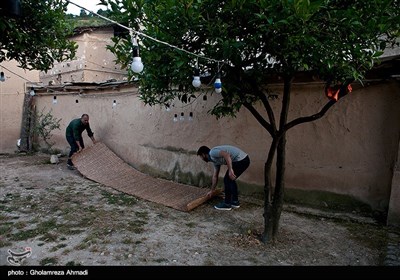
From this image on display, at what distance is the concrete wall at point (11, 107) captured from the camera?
11.2m

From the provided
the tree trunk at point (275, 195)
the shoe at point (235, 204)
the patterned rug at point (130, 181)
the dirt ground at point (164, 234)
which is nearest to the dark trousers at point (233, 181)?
the shoe at point (235, 204)

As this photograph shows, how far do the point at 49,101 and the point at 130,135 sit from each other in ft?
16.3

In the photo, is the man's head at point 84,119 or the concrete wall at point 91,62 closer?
the man's head at point 84,119

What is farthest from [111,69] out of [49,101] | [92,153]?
[92,153]

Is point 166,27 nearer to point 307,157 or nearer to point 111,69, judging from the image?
point 307,157

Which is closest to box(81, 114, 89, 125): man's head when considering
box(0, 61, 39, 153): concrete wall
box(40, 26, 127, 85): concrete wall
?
box(0, 61, 39, 153): concrete wall

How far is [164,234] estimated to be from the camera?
4.33 m

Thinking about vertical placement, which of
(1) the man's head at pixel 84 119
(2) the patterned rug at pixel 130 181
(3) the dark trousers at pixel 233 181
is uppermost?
(1) the man's head at pixel 84 119

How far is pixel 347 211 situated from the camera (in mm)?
5004

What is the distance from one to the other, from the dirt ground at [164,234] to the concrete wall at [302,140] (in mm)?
605

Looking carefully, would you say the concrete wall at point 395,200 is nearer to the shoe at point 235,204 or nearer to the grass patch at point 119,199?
the shoe at point 235,204

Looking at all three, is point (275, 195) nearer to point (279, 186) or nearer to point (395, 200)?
point (279, 186)

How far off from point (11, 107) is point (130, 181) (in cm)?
738

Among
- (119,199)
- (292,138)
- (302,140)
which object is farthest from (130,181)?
(302,140)
